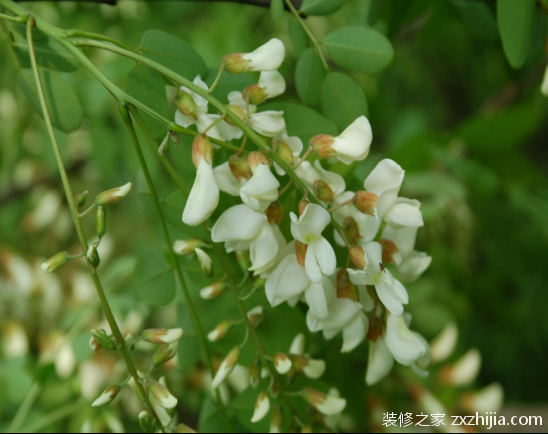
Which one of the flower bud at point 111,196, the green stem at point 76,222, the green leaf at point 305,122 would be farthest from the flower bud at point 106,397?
the green leaf at point 305,122

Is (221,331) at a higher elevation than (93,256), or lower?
lower

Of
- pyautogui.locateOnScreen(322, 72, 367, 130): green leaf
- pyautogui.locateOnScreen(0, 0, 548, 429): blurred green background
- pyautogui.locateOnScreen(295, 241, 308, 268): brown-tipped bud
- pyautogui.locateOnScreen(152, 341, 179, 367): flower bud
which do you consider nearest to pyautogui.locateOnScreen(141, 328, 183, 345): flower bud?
pyautogui.locateOnScreen(152, 341, 179, 367): flower bud

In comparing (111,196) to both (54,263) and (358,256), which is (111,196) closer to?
(54,263)

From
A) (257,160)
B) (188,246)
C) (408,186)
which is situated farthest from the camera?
(408,186)

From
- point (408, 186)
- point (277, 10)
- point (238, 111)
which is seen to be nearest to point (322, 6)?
point (277, 10)

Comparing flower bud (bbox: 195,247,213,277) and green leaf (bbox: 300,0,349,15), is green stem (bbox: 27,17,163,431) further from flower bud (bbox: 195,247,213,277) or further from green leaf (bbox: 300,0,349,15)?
green leaf (bbox: 300,0,349,15)

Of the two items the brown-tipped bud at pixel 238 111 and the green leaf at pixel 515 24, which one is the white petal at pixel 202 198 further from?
the green leaf at pixel 515 24
